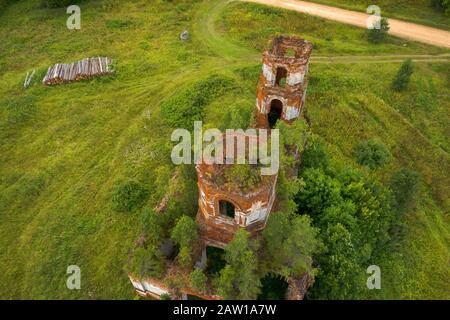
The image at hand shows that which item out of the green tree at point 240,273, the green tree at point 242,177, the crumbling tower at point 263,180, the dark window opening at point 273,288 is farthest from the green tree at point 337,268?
the green tree at point 242,177

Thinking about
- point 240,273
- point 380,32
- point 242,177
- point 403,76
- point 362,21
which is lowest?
point 240,273

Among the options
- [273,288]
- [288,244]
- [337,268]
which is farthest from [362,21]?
[273,288]

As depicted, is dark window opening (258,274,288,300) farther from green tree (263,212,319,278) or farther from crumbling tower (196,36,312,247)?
crumbling tower (196,36,312,247)

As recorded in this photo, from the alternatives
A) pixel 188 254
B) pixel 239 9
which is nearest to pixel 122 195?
pixel 188 254

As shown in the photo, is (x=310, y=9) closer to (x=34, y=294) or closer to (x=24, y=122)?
(x=24, y=122)

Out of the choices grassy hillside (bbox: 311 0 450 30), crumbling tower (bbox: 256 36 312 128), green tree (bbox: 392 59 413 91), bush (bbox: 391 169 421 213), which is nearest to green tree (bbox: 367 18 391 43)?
grassy hillside (bbox: 311 0 450 30)

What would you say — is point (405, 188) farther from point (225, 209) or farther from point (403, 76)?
point (403, 76)
